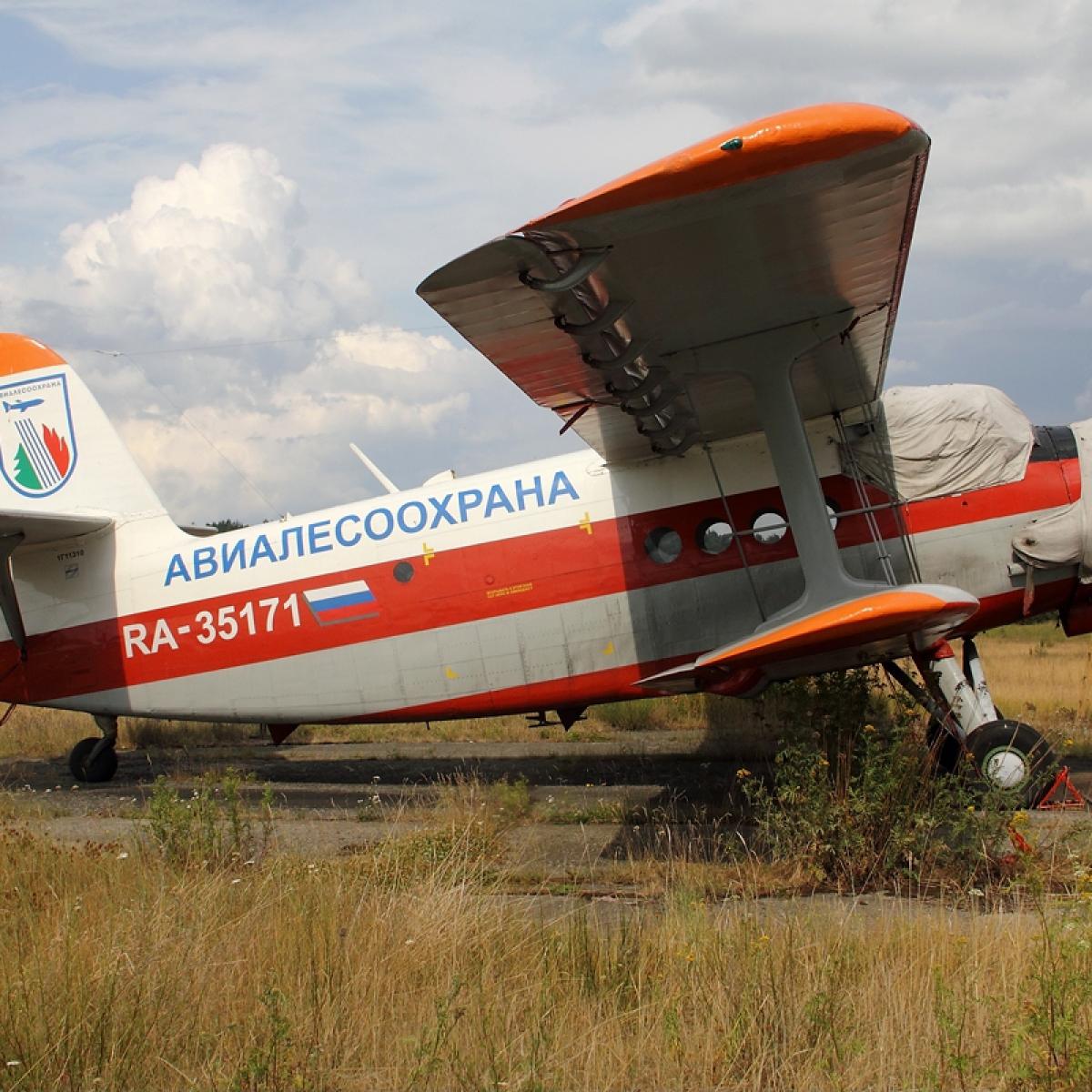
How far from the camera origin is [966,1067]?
140 inches

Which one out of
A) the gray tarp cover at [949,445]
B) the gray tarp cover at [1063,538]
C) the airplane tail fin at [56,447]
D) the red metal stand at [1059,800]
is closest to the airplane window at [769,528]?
the gray tarp cover at [949,445]

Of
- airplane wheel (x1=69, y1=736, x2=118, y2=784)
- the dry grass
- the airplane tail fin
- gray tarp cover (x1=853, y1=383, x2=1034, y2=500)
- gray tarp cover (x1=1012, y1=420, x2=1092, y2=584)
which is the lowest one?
the dry grass

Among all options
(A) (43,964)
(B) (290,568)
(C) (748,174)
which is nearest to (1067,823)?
(C) (748,174)

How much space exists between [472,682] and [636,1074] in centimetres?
659

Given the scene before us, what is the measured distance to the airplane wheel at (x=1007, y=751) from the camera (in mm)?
8477

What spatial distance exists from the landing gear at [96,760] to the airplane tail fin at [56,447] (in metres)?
2.42

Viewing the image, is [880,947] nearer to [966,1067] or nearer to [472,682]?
Result: [966,1067]

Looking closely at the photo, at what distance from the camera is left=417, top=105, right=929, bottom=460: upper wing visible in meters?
5.18

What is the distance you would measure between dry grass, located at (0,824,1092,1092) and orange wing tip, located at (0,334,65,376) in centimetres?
842

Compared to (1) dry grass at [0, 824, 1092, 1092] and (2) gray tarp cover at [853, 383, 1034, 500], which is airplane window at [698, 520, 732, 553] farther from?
(1) dry grass at [0, 824, 1092, 1092]

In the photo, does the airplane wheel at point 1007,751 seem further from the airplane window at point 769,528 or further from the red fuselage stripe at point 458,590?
the airplane window at point 769,528

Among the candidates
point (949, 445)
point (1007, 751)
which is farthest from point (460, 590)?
point (1007, 751)

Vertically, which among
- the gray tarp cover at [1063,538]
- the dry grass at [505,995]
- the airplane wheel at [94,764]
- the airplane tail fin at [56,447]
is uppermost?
the airplane tail fin at [56,447]

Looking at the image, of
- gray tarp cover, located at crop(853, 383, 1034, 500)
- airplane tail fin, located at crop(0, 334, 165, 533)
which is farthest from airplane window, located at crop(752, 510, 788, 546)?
airplane tail fin, located at crop(0, 334, 165, 533)
